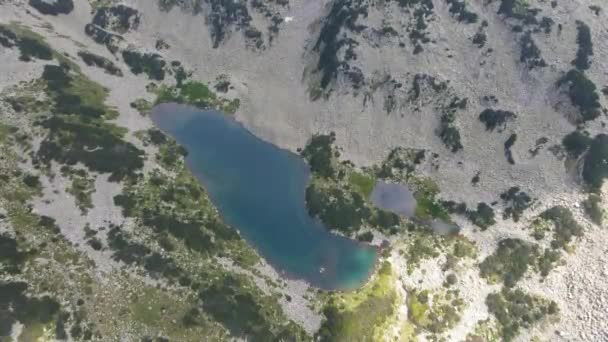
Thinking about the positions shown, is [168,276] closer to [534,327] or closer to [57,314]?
[57,314]

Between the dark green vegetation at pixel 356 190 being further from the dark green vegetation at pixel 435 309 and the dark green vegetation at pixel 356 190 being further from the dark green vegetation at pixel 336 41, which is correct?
the dark green vegetation at pixel 336 41

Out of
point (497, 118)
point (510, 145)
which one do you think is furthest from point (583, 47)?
point (510, 145)

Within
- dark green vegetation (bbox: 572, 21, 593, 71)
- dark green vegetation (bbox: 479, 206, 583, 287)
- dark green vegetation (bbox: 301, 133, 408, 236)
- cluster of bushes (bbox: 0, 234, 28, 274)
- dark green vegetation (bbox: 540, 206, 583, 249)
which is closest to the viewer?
cluster of bushes (bbox: 0, 234, 28, 274)

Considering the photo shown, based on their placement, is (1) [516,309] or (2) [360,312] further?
(1) [516,309]

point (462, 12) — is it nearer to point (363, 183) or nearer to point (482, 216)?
point (363, 183)

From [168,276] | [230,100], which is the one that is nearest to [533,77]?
[230,100]

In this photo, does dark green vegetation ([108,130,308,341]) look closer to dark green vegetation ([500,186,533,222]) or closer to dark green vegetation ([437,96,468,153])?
dark green vegetation ([500,186,533,222])

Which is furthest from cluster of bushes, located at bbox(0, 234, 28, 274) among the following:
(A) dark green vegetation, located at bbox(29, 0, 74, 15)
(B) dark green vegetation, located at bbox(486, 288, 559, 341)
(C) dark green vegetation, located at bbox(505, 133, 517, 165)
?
(C) dark green vegetation, located at bbox(505, 133, 517, 165)
